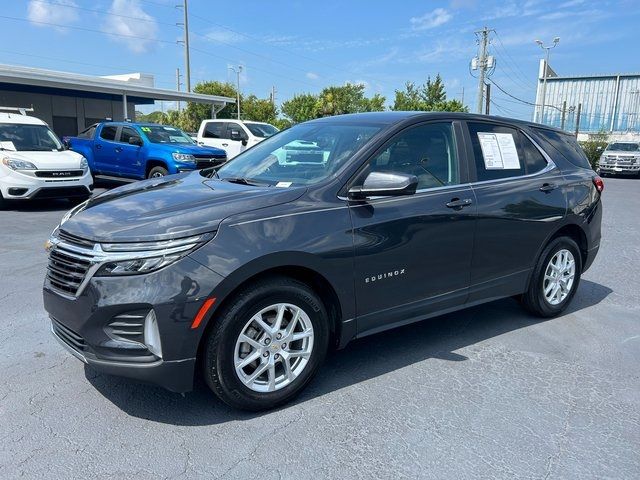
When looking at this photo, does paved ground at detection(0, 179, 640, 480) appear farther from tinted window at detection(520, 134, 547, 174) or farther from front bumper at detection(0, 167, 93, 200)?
front bumper at detection(0, 167, 93, 200)

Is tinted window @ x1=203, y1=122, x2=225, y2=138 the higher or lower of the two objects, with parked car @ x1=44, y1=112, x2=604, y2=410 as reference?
higher

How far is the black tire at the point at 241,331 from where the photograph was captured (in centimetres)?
292

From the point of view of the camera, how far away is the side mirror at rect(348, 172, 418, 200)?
330cm

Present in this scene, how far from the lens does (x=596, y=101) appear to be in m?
67.0

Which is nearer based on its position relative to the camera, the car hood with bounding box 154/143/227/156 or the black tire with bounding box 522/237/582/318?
the black tire with bounding box 522/237/582/318

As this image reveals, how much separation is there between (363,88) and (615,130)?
31328 mm

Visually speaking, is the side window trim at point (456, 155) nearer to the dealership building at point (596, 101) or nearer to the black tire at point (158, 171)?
the black tire at point (158, 171)

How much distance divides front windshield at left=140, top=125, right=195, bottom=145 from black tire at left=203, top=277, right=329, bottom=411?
11449mm

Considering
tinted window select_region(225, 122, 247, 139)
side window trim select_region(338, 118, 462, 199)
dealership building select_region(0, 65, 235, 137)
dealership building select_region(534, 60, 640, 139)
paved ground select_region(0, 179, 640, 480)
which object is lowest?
paved ground select_region(0, 179, 640, 480)

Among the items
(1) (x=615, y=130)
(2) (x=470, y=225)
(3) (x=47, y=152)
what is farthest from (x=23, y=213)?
(1) (x=615, y=130)

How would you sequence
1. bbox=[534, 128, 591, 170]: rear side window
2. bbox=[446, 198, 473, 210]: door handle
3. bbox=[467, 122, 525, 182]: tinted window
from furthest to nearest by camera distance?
1. bbox=[534, 128, 591, 170]: rear side window
2. bbox=[467, 122, 525, 182]: tinted window
3. bbox=[446, 198, 473, 210]: door handle

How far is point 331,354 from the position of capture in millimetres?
4066

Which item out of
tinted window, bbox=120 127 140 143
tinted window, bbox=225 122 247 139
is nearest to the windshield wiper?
tinted window, bbox=120 127 140 143

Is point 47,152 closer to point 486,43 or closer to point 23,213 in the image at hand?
point 23,213
